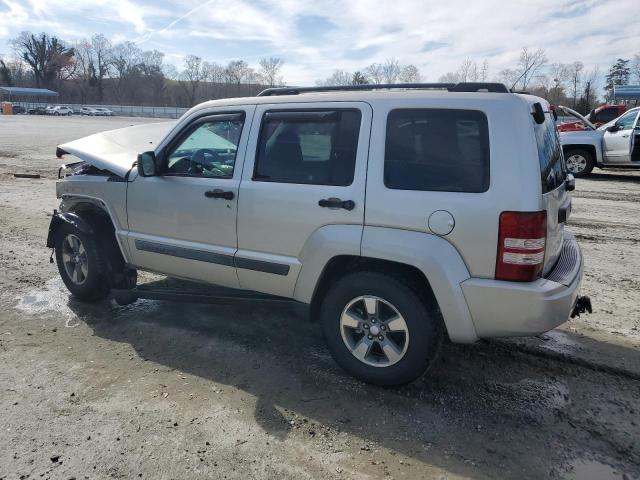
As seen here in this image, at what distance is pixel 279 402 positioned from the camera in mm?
3305

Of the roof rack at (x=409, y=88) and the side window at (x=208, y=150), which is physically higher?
the roof rack at (x=409, y=88)

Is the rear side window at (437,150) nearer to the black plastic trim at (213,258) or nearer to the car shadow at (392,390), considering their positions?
the black plastic trim at (213,258)

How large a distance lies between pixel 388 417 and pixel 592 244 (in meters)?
5.43

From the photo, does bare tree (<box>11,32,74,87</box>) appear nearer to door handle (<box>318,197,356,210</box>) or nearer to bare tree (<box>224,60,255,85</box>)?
bare tree (<box>224,60,255,85</box>)

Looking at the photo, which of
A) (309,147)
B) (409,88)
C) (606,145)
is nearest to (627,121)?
(606,145)

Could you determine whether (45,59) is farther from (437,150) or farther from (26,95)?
(437,150)

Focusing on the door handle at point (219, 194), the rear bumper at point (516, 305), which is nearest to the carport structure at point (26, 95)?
the door handle at point (219, 194)

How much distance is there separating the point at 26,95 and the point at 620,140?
10747 cm

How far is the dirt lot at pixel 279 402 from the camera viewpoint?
2744 mm

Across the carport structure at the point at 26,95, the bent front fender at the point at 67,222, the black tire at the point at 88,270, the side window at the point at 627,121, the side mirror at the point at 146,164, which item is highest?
the carport structure at the point at 26,95

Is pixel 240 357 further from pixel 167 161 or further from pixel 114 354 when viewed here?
pixel 167 161

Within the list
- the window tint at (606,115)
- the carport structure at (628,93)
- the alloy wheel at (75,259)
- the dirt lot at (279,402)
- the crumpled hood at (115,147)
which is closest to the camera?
the dirt lot at (279,402)

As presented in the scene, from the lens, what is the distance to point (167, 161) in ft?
14.0

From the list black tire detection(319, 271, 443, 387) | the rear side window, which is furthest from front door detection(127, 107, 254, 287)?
the rear side window
